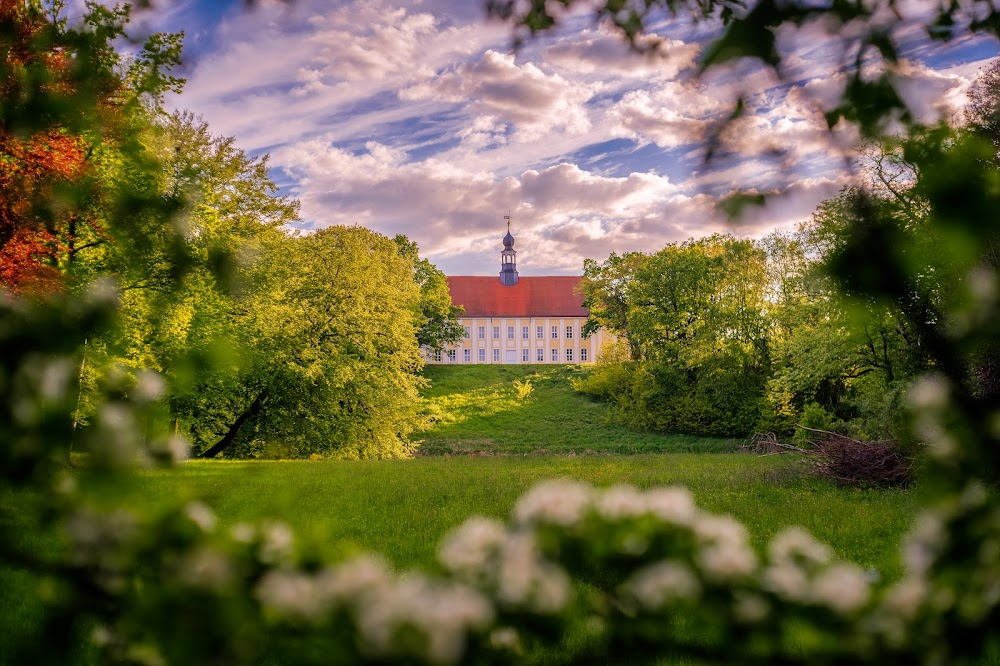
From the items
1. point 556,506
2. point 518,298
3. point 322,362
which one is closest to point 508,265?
point 518,298

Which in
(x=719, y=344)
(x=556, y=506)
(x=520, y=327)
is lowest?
(x=556, y=506)

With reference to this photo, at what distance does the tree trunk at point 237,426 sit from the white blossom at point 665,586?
2485cm

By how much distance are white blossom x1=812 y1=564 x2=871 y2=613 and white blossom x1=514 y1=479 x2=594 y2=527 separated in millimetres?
423

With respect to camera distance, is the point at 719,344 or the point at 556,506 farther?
the point at 719,344

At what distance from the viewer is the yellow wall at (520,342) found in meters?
86.0

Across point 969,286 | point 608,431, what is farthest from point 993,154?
point 608,431

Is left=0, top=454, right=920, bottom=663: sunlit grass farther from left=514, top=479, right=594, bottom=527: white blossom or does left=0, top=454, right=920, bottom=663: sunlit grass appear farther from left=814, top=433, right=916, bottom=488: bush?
left=814, top=433, right=916, bottom=488: bush

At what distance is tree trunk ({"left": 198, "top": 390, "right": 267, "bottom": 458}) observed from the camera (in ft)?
Answer: 80.2

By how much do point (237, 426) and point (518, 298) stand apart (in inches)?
2521

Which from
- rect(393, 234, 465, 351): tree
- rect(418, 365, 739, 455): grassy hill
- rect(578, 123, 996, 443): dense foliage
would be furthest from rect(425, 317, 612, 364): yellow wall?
rect(578, 123, 996, 443): dense foliage

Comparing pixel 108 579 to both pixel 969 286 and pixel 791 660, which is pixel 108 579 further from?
pixel 969 286

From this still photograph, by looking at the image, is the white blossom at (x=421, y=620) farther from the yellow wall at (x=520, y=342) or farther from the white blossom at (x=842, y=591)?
the yellow wall at (x=520, y=342)

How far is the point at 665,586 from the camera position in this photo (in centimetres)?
116

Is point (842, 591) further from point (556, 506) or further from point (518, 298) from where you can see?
point (518, 298)
